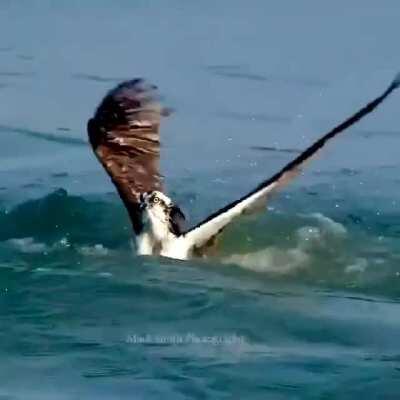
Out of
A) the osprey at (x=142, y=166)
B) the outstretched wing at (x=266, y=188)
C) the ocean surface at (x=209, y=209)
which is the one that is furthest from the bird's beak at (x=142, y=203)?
the outstretched wing at (x=266, y=188)

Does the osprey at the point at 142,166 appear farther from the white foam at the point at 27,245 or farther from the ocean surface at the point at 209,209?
the white foam at the point at 27,245

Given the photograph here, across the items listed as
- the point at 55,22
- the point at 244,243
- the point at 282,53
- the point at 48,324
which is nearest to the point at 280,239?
the point at 244,243

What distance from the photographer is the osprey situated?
10.8 metres

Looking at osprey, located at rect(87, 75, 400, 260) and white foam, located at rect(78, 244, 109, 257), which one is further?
white foam, located at rect(78, 244, 109, 257)

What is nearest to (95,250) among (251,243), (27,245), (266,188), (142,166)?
(27,245)

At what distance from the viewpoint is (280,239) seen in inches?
485

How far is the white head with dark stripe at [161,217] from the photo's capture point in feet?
35.7

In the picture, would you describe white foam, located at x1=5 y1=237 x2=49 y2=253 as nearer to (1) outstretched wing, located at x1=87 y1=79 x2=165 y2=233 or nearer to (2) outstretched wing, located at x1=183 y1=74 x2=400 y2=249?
(1) outstretched wing, located at x1=87 y1=79 x2=165 y2=233

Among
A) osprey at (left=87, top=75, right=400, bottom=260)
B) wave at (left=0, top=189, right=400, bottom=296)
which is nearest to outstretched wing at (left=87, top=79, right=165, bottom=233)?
osprey at (left=87, top=75, right=400, bottom=260)

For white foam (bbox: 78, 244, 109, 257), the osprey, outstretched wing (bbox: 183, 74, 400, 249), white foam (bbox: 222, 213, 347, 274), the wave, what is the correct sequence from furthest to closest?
1. white foam (bbox: 78, 244, 109, 257)
2. white foam (bbox: 222, 213, 347, 274)
3. the wave
4. the osprey
5. outstretched wing (bbox: 183, 74, 400, 249)

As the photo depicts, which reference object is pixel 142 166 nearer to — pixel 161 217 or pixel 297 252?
pixel 161 217

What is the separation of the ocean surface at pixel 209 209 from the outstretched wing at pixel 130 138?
0.49 meters

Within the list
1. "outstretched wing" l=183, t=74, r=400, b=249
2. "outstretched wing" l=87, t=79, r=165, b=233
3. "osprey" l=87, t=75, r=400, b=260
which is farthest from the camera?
"outstretched wing" l=87, t=79, r=165, b=233

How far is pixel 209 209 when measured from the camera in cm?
1367
